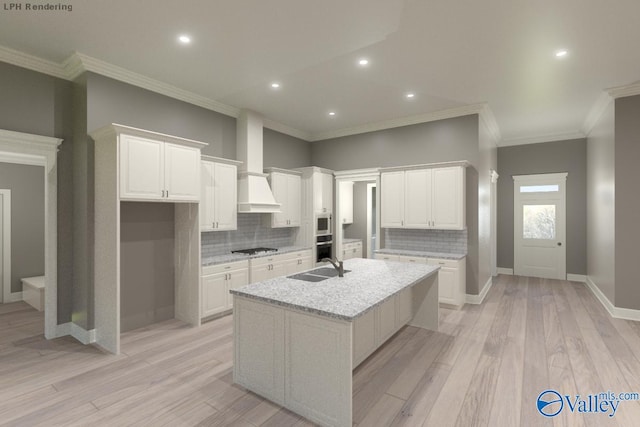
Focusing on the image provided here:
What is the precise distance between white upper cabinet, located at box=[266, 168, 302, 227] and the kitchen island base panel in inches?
129

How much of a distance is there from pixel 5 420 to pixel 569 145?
972cm

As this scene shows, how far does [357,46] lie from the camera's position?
3.39m

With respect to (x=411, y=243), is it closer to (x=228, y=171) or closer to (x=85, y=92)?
(x=228, y=171)

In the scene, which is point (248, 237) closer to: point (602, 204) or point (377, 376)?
point (377, 376)

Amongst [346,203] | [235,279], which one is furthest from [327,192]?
[235,279]

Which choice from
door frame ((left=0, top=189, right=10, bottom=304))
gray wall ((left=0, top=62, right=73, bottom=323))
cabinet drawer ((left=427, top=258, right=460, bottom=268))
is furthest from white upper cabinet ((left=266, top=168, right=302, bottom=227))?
door frame ((left=0, top=189, right=10, bottom=304))

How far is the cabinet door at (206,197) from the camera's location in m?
4.50

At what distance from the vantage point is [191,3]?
2713 mm

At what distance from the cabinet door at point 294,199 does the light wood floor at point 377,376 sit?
8.07 feet

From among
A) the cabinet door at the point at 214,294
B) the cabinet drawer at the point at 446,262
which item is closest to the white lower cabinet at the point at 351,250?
the cabinet drawer at the point at 446,262

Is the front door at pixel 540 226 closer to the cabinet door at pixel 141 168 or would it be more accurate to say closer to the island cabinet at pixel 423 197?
the island cabinet at pixel 423 197

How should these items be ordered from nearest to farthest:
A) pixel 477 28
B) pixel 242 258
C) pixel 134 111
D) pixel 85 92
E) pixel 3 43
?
pixel 477 28 → pixel 3 43 → pixel 85 92 → pixel 134 111 → pixel 242 258

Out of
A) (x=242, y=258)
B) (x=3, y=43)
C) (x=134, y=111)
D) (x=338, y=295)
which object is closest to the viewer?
(x=338, y=295)

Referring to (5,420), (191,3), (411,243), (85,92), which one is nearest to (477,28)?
(191,3)
